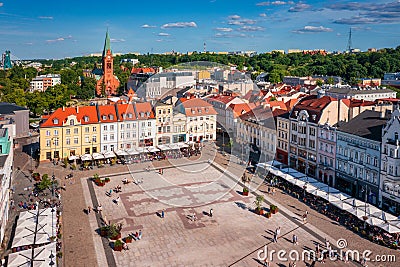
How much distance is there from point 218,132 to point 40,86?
9367 cm

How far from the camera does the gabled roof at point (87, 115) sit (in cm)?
5197

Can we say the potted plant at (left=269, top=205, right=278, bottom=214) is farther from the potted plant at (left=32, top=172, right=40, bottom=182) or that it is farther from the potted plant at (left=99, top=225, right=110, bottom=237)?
the potted plant at (left=32, top=172, right=40, bottom=182)

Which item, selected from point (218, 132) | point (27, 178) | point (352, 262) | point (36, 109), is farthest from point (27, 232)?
point (36, 109)

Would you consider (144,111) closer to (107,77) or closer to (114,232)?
(114,232)

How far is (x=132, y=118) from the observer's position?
54469 millimetres

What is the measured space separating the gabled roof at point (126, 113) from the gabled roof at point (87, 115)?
10.5 feet

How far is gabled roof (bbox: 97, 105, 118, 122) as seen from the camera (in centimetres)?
5319

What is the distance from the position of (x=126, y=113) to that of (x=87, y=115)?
17.1 feet

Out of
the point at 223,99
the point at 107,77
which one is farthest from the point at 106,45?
the point at 223,99

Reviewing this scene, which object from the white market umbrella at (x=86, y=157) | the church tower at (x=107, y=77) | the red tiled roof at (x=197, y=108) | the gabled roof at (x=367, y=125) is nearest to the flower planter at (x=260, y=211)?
the gabled roof at (x=367, y=125)

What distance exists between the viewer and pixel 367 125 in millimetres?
38750

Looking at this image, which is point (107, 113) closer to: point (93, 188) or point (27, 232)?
point (93, 188)

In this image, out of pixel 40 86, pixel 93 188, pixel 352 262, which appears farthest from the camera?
pixel 40 86


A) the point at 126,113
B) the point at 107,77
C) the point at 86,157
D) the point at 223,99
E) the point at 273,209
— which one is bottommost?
the point at 273,209
